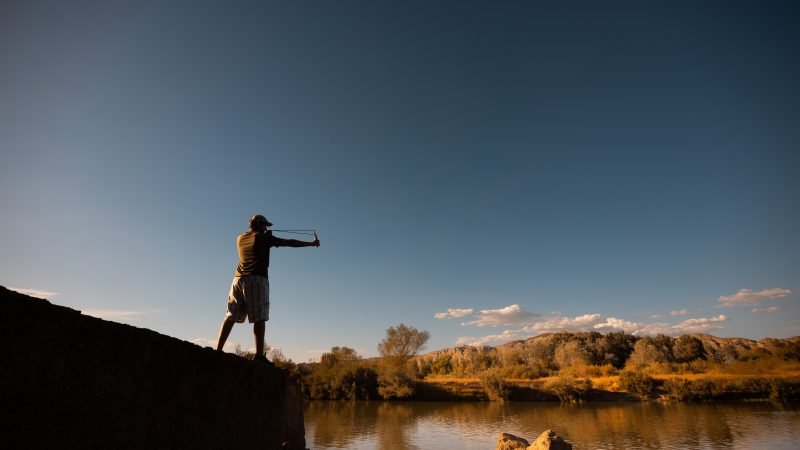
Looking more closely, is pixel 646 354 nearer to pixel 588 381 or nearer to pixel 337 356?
pixel 588 381

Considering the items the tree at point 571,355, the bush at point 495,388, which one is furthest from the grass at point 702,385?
the tree at point 571,355

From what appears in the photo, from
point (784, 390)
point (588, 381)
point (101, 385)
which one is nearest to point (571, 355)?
point (588, 381)

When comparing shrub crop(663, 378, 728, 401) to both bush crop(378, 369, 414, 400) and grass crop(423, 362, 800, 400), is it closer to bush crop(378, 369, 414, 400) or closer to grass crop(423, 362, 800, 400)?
grass crop(423, 362, 800, 400)

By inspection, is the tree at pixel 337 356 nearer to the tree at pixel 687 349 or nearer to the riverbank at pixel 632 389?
the riverbank at pixel 632 389

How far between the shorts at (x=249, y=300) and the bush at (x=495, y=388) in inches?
1175

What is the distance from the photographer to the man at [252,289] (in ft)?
12.7

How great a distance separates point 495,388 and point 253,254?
30.4 m

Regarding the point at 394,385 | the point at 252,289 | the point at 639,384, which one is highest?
the point at 252,289

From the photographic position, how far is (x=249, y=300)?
12.7 ft

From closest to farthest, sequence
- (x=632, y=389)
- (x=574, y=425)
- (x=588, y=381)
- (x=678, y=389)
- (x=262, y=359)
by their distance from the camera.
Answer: (x=262, y=359), (x=574, y=425), (x=678, y=389), (x=632, y=389), (x=588, y=381)

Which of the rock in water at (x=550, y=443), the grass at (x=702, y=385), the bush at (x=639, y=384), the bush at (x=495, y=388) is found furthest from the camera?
the bush at (x=495, y=388)

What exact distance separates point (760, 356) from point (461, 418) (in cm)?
2783

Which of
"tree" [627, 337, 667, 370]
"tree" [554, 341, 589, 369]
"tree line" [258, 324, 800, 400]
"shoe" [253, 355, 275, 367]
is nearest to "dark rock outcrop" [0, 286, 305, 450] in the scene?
"shoe" [253, 355, 275, 367]

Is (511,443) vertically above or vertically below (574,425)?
above
